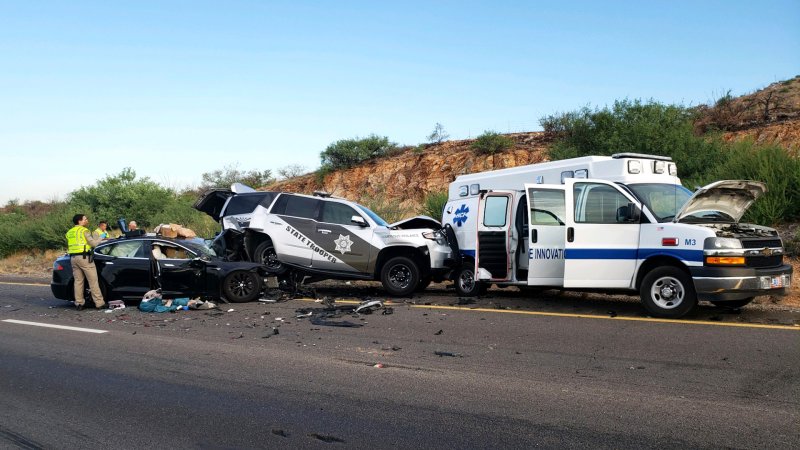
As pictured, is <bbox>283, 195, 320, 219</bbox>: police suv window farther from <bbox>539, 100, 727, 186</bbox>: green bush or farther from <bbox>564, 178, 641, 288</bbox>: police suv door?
<bbox>539, 100, 727, 186</bbox>: green bush

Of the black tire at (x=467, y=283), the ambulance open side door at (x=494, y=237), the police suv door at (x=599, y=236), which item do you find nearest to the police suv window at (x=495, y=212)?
the ambulance open side door at (x=494, y=237)

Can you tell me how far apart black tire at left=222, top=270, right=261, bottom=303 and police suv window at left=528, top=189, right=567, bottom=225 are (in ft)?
17.7

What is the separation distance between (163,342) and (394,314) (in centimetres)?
366

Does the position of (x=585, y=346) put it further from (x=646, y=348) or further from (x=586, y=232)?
(x=586, y=232)

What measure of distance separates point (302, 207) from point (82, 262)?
427 cm

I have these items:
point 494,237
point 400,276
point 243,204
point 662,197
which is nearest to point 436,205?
point 400,276

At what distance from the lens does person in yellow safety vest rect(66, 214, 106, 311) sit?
40.3 ft

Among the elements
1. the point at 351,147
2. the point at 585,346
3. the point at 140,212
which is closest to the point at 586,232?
the point at 585,346

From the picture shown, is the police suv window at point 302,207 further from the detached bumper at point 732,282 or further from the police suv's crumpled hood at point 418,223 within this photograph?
the detached bumper at point 732,282

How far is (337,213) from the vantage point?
45.4 feet

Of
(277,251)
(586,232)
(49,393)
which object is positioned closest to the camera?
(49,393)

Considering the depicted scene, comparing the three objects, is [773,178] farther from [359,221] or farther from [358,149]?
[358,149]

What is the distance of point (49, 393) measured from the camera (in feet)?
20.9

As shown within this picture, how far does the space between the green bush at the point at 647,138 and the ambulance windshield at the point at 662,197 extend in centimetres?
652
